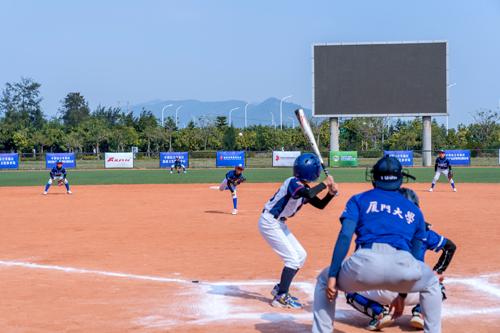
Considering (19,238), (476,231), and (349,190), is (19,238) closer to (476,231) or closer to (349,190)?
(476,231)

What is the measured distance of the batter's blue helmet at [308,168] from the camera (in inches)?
277

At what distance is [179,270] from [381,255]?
547cm

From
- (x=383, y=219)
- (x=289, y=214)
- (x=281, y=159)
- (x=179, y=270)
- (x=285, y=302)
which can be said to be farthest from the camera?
(x=281, y=159)

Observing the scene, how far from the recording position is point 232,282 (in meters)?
8.74

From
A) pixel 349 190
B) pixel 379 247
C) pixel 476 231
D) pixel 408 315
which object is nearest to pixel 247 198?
pixel 349 190

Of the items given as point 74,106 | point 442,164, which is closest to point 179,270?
point 442,164

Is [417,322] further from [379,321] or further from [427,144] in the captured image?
[427,144]

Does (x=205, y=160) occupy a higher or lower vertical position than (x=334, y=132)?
lower

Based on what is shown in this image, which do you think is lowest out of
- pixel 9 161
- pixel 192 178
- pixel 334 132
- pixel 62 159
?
pixel 192 178

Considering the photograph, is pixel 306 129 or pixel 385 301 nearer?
pixel 385 301

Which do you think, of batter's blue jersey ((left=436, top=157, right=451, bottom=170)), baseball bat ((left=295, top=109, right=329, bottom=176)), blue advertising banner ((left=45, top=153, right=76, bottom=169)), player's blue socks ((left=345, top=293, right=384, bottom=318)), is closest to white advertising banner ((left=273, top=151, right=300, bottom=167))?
blue advertising banner ((left=45, top=153, right=76, bottom=169))

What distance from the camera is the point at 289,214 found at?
7703mm

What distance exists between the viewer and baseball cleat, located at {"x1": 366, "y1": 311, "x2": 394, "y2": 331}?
250 inches

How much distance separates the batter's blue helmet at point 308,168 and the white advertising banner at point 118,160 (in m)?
48.8
